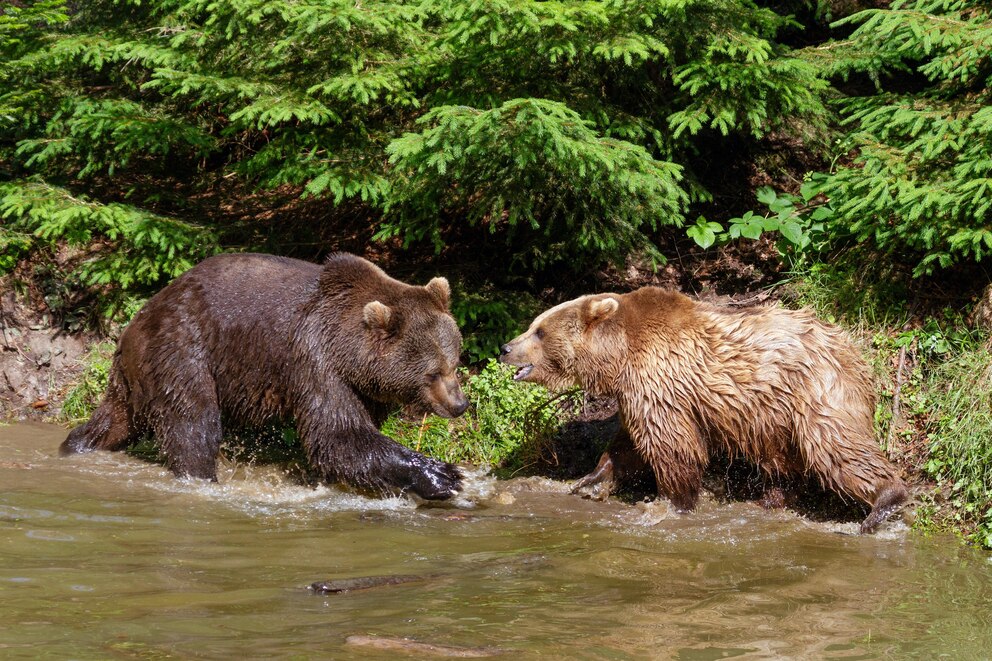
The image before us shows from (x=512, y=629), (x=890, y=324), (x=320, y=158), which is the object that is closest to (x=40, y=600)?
(x=512, y=629)

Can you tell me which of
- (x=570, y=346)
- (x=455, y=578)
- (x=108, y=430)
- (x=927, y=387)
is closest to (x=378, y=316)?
(x=570, y=346)

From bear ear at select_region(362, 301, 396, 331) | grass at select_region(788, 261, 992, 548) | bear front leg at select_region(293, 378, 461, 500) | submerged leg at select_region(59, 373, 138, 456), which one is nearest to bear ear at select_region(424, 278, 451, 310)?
bear ear at select_region(362, 301, 396, 331)

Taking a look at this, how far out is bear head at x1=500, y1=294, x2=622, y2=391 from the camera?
7629 millimetres

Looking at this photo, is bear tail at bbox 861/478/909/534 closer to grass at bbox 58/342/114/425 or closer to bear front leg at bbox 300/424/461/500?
bear front leg at bbox 300/424/461/500

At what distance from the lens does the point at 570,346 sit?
305 inches

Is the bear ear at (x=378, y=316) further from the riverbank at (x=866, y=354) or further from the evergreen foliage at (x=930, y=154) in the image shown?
the evergreen foliage at (x=930, y=154)

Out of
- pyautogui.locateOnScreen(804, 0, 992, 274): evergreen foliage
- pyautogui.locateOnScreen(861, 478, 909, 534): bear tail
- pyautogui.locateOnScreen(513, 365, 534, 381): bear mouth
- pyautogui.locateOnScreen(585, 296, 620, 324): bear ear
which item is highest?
pyautogui.locateOnScreen(804, 0, 992, 274): evergreen foliage

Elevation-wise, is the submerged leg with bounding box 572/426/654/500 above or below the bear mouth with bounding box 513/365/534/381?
below

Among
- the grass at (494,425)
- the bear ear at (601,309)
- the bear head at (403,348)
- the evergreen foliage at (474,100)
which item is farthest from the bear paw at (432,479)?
the evergreen foliage at (474,100)

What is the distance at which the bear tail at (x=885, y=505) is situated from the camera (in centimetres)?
676

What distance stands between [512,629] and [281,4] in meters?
6.28

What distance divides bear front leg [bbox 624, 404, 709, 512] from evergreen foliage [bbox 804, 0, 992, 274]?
2371mm

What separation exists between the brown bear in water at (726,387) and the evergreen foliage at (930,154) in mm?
1235

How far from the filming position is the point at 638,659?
4.54 metres
